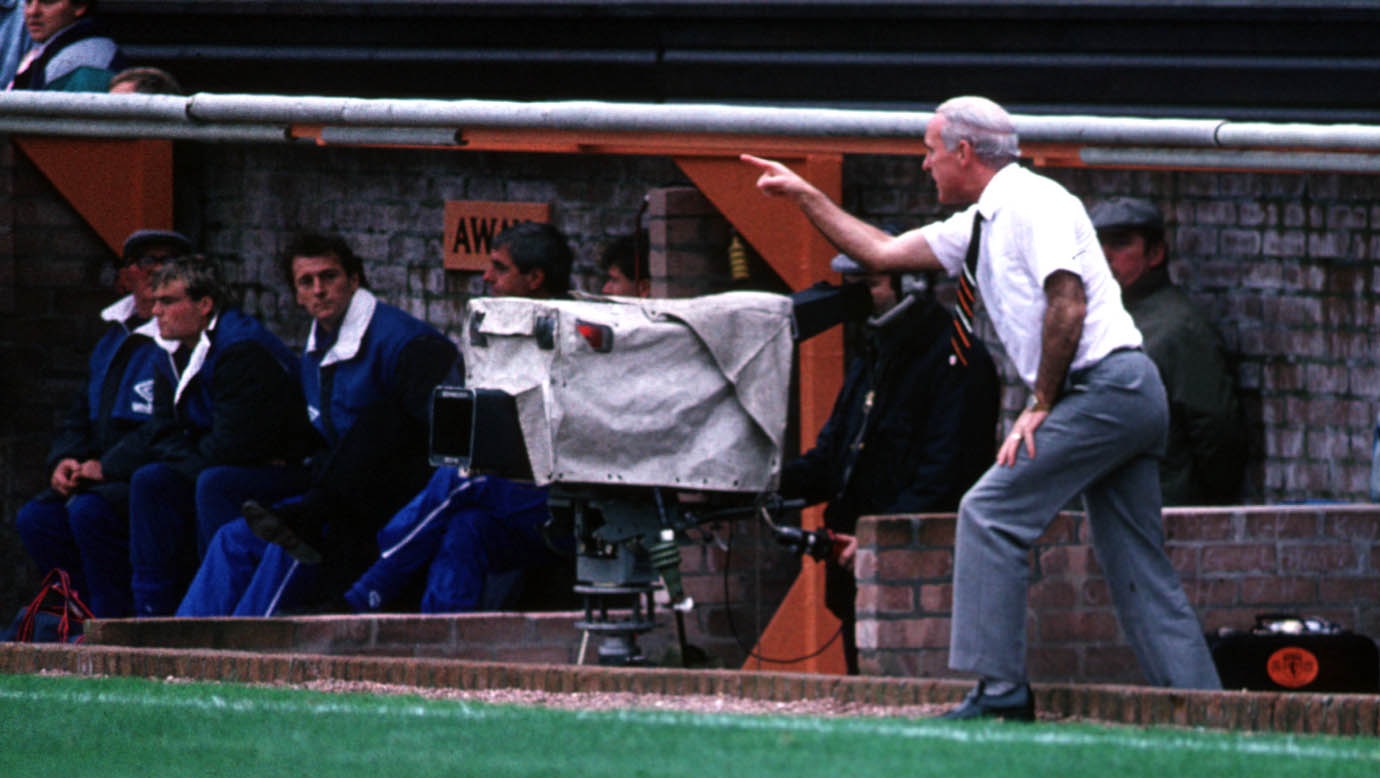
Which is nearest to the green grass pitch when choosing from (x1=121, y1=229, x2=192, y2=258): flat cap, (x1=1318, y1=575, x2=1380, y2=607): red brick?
(x1=1318, y1=575, x2=1380, y2=607): red brick

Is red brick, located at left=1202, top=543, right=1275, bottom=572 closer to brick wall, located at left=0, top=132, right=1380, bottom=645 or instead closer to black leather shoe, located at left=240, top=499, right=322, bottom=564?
brick wall, located at left=0, top=132, right=1380, bottom=645

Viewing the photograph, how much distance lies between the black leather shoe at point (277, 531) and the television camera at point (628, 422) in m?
1.37

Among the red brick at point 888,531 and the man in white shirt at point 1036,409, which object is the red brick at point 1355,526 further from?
the man in white shirt at point 1036,409

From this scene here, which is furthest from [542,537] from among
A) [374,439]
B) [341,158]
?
[341,158]

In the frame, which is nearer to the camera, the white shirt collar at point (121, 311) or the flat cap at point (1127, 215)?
the flat cap at point (1127, 215)

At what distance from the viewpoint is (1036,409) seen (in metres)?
7.81

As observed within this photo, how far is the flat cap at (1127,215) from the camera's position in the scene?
1014 cm

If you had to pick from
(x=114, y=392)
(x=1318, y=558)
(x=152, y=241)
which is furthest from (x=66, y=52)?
(x=1318, y=558)

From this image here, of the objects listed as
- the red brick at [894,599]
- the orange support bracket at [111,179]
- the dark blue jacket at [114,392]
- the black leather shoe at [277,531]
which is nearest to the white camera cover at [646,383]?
the red brick at [894,599]

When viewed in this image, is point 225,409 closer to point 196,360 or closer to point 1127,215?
point 196,360

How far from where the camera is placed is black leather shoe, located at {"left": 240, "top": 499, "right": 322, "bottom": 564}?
33.9ft

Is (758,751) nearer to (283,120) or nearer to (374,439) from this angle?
(374,439)

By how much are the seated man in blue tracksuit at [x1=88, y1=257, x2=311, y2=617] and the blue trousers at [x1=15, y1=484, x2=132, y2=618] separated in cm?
10

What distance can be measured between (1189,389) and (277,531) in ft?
10.6
